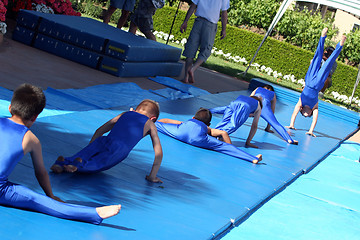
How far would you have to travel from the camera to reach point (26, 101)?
3189mm

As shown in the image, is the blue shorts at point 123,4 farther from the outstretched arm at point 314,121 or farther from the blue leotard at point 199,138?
the blue leotard at point 199,138

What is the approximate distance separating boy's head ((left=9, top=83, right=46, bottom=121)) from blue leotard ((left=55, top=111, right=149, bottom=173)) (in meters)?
1.11

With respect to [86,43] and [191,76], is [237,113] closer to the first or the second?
[86,43]

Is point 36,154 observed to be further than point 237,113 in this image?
No

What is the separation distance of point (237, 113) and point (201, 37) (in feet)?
13.8

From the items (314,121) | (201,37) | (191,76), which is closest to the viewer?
(314,121)

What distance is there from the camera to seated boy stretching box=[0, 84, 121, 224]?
3191 mm

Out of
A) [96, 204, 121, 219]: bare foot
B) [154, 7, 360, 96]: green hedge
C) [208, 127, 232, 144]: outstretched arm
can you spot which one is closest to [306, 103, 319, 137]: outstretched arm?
[208, 127, 232, 144]: outstretched arm

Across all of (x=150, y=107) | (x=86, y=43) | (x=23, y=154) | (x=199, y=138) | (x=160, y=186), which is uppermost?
(x=150, y=107)

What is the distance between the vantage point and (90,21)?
1122 centimetres

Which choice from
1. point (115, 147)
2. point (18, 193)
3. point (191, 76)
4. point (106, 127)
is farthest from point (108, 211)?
point (191, 76)

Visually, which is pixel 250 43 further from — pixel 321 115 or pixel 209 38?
pixel 209 38

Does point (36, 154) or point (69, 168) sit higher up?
point (36, 154)

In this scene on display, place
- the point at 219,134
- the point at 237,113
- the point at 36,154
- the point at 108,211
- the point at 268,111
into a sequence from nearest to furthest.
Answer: the point at 36,154 → the point at 108,211 → the point at 219,134 → the point at 237,113 → the point at 268,111
